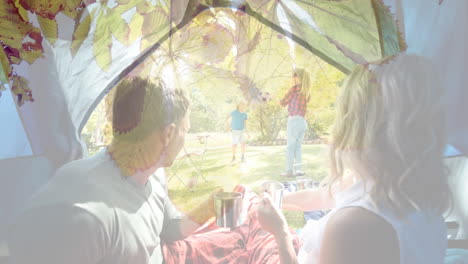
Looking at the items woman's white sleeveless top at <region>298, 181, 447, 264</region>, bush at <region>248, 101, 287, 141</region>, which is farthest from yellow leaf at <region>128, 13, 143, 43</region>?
woman's white sleeveless top at <region>298, 181, 447, 264</region>

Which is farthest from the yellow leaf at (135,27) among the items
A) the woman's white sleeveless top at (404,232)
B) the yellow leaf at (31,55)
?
the woman's white sleeveless top at (404,232)

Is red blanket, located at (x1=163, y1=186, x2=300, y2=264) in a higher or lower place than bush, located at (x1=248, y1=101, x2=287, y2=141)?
lower

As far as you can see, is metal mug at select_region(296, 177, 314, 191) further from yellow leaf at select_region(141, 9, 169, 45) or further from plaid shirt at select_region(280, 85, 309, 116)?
yellow leaf at select_region(141, 9, 169, 45)

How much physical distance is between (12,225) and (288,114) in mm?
707

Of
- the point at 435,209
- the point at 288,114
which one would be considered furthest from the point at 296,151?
the point at 435,209

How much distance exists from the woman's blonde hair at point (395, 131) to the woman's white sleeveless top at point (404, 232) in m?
0.02

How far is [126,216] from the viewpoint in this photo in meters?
0.74

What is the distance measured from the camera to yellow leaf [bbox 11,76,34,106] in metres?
0.83

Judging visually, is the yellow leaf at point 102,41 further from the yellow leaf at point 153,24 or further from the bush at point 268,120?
the bush at point 268,120

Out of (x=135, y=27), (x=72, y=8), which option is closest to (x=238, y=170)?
(x=135, y=27)

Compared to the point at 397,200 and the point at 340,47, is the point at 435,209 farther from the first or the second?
the point at 340,47

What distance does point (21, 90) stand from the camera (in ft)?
2.75

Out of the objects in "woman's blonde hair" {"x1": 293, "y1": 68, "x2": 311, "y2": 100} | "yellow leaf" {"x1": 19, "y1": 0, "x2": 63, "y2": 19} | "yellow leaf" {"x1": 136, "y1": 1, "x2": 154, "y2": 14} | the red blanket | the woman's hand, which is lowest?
the red blanket

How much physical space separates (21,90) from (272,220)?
2.32ft
